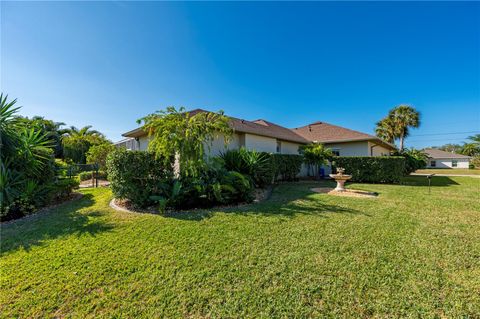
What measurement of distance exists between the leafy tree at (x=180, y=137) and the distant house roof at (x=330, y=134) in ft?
43.5

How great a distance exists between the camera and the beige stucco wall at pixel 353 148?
1616 cm

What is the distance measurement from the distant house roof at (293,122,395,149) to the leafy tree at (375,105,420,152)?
1112cm

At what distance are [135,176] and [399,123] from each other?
34132mm

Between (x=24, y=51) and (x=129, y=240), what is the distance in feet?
25.8

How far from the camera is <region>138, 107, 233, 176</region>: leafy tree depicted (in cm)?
662

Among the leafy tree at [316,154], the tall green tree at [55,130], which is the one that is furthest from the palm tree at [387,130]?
the tall green tree at [55,130]

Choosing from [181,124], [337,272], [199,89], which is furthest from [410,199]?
[199,89]

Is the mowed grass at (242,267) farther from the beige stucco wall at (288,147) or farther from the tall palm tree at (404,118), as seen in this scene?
the tall palm tree at (404,118)

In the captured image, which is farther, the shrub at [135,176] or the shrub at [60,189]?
the shrub at [60,189]

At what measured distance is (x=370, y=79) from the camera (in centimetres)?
1559

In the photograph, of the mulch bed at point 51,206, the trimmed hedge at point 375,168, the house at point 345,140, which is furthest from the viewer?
the house at point 345,140

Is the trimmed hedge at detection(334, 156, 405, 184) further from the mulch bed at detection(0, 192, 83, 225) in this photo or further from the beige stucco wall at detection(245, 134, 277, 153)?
the mulch bed at detection(0, 192, 83, 225)

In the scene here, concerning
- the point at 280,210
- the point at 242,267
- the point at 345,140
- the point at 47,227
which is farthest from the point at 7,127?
the point at 345,140

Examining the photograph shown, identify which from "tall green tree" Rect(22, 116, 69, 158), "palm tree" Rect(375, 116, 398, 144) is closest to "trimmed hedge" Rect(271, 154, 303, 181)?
"tall green tree" Rect(22, 116, 69, 158)
